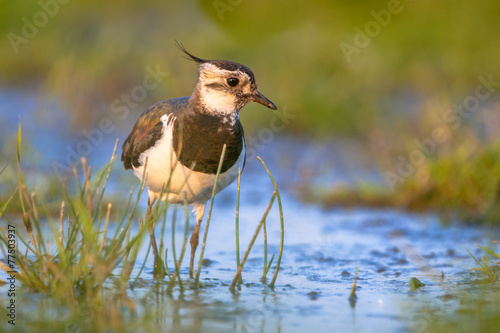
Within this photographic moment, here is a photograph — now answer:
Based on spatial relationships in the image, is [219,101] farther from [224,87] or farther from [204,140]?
[204,140]

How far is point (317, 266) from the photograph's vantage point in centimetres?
552

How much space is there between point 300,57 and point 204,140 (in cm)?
715

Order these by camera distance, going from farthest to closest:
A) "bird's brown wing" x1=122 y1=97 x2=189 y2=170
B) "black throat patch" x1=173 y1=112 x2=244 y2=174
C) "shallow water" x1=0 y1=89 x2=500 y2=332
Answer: "bird's brown wing" x1=122 y1=97 x2=189 y2=170, "black throat patch" x1=173 y1=112 x2=244 y2=174, "shallow water" x1=0 y1=89 x2=500 y2=332

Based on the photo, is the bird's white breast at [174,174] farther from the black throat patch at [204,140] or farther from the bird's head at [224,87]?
the bird's head at [224,87]

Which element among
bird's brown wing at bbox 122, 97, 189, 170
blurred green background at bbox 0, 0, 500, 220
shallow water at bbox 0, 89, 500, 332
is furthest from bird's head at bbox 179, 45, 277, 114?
blurred green background at bbox 0, 0, 500, 220

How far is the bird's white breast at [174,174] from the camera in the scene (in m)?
4.91

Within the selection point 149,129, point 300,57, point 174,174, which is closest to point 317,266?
point 174,174

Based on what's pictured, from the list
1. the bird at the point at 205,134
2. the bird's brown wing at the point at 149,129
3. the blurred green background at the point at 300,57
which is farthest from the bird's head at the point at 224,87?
the blurred green background at the point at 300,57

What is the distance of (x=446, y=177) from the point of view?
22.9 ft

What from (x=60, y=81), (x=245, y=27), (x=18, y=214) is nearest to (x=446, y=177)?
(x=18, y=214)

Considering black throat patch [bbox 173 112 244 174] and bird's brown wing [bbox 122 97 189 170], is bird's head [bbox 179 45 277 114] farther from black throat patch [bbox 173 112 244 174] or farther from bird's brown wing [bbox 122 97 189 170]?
bird's brown wing [bbox 122 97 189 170]

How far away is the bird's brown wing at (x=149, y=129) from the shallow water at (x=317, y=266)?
2.80 feet

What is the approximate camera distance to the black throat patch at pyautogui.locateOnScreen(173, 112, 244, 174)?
15.8ft

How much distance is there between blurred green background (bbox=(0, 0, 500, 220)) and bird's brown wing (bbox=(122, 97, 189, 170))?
2.74 meters
